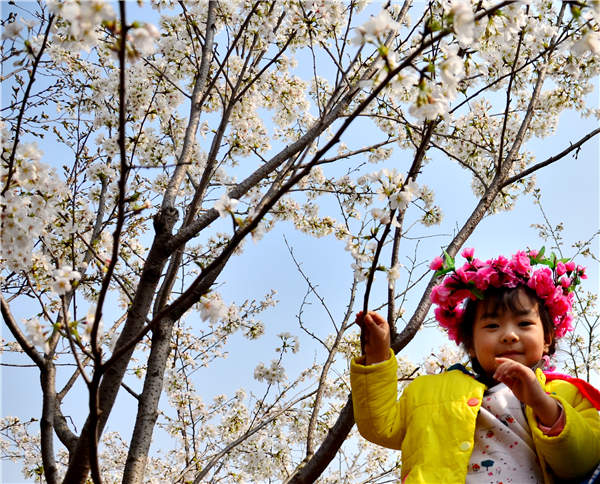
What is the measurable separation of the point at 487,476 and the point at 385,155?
11.2 ft

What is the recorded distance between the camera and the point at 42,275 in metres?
2.70

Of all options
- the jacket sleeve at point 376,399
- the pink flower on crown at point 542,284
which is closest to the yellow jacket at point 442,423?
the jacket sleeve at point 376,399

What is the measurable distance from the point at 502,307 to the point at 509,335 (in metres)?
0.15

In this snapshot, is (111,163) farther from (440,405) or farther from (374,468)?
(374,468)

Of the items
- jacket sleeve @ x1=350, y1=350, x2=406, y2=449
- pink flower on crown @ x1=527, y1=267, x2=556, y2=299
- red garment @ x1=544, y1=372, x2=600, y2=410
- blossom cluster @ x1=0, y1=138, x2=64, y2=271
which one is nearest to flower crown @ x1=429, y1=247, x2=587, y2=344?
pink flower on crown @ x1=527, y1=267, x2=556, y2=299

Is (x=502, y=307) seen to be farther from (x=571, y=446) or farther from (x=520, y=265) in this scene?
(x=571, y=446)

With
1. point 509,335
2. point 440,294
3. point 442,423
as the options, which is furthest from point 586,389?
point 440,294

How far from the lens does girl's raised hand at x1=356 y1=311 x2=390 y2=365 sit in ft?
5.43

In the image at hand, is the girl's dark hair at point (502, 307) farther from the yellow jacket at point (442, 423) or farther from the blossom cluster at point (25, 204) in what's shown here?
the blossom cluster at point (25, 204)

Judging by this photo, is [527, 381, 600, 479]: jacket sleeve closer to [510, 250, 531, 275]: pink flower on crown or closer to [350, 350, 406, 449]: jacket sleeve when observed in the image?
[350, 350, 406, 449]: jacket sleeve

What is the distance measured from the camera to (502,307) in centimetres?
181

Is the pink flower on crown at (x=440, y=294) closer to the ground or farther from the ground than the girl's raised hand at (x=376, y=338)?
farther from the ground

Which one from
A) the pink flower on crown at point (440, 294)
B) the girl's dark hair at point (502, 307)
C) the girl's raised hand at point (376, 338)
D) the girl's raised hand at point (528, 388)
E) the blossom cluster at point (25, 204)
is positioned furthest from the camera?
the pink flower on crown at point (440, 294)

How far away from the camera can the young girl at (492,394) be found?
1.41m
